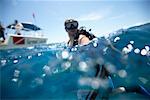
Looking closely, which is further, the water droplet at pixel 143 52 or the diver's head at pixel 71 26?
the water droplet at pixel 143 52

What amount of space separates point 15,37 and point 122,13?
1.69 m

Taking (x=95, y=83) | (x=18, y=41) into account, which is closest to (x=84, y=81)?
(x=95, y=83)

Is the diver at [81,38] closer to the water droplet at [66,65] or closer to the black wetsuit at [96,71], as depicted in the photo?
the black wetsuit at [96,71]

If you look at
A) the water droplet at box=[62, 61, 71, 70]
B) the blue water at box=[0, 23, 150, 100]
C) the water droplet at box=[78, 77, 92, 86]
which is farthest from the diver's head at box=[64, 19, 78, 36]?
the water droplet at box=[78, 77, 92, 86]

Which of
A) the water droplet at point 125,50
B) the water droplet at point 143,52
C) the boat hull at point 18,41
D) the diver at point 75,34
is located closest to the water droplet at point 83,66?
the diver at point 75,34

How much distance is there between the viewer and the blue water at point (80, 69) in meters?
2.81

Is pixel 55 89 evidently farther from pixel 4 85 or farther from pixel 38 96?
pixel 4 85

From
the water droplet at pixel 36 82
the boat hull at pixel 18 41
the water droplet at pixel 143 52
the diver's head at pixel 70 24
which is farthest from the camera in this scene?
the boat hull at pixel 18 41

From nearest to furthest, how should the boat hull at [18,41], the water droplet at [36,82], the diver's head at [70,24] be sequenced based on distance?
the diver's head at [70,24], the water droplet at [36,82], the boat hull at [18,41]

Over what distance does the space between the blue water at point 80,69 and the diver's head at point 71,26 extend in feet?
0.61

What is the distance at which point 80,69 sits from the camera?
113 inches

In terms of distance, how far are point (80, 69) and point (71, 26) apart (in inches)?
20.5

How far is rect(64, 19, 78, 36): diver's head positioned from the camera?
269cm

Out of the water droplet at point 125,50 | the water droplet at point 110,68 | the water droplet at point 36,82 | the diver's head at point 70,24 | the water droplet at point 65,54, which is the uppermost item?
the diver's head at point 70,24
